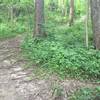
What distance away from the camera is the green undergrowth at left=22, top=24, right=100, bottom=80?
6.80 meters

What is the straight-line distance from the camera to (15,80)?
6.50 metres

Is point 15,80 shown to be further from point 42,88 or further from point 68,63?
point 68,63

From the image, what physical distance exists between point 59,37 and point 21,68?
2.82 metres

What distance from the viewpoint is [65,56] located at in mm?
7414

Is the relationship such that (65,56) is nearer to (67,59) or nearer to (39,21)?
(67,59)

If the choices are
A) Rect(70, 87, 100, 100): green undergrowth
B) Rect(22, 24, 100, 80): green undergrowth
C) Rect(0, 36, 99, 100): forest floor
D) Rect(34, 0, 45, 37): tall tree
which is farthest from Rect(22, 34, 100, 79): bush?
Rect(34, 0, 45, 37): tall tree

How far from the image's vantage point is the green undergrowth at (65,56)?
6805mm

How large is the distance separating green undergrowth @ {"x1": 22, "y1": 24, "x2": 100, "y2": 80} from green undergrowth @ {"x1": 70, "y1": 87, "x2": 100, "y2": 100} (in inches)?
35.0

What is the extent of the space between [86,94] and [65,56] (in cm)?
215

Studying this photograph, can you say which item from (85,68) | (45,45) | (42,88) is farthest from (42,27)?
(42,88)

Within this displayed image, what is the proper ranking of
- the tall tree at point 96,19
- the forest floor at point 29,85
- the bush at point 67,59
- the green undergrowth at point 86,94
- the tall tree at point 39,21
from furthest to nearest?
the tall tree at point 39,21 → the tall tree at point 96,19 → the bush at point 67,59 → the forest floor at point 29,85 → the green undergrowth at point 86,94

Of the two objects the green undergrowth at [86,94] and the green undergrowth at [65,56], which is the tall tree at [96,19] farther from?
the green undergrowth at [86,94]

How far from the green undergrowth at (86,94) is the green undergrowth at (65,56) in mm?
890

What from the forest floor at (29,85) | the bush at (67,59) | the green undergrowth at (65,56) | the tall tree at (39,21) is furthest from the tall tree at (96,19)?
the tall tree at (39,21)
